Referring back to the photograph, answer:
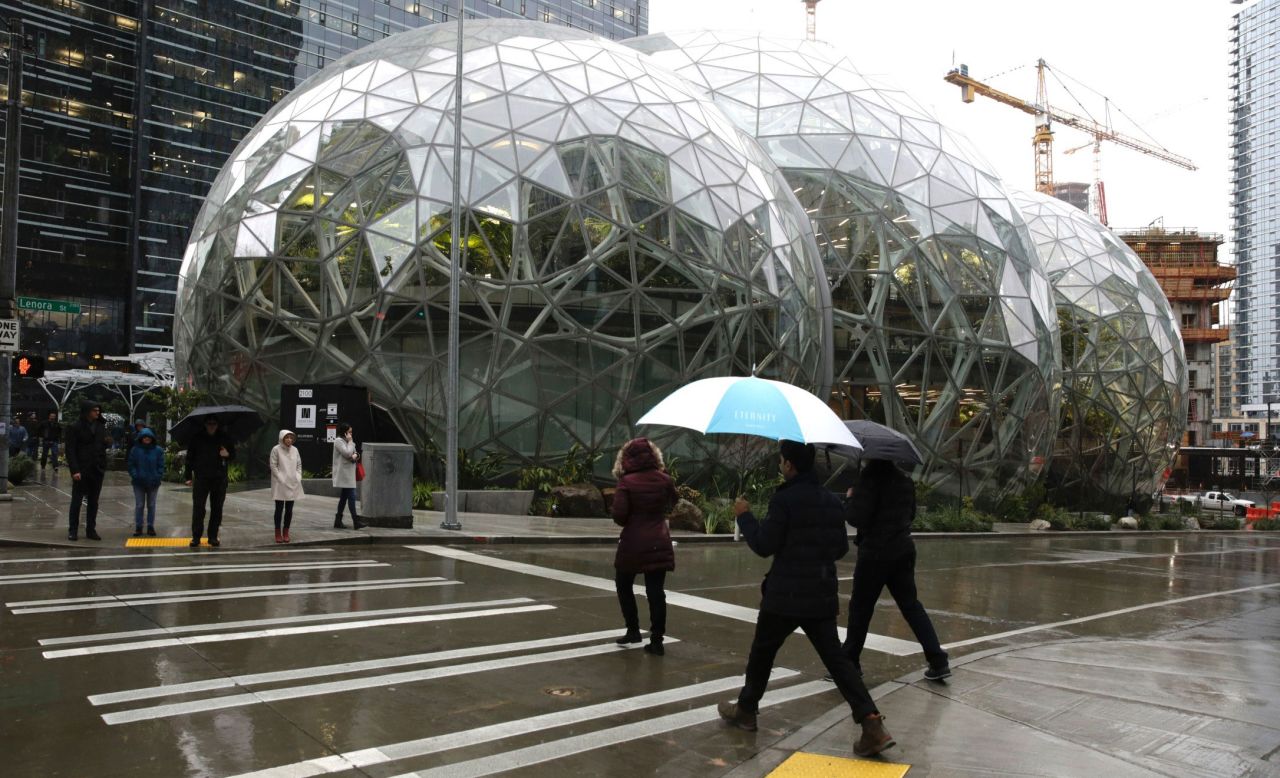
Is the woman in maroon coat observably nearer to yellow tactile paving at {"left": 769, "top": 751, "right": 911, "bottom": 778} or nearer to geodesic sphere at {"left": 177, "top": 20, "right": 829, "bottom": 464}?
yellow tactile paving at {"left": 769, "top": 751, "right": 911, "bottom": 778}

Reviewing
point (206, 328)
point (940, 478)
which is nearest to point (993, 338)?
point (940, 478)

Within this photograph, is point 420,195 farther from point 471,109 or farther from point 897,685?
point 897,685

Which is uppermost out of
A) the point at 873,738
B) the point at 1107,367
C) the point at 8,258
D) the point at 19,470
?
the point at 8,258

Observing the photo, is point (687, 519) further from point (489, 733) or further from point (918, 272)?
point (489, 733)

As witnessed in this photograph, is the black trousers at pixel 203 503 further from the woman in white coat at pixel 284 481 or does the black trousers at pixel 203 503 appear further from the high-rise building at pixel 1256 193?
the high-rise building at pixel 1256 193

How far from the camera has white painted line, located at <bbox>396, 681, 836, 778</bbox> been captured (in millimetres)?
4703

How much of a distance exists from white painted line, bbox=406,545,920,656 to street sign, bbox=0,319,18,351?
808 centimetres

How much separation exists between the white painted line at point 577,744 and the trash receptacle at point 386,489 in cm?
1012

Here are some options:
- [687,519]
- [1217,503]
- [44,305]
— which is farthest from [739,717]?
[1217,503]

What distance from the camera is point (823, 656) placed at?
5.46 m

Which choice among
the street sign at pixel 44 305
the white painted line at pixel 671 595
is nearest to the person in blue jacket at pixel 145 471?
the white painted line at pixel 671 595

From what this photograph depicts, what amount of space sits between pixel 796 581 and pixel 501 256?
1619 centimetres

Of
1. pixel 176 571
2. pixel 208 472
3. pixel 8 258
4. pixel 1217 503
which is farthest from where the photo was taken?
pixel 1217 503

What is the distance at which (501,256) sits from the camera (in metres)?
20.6
